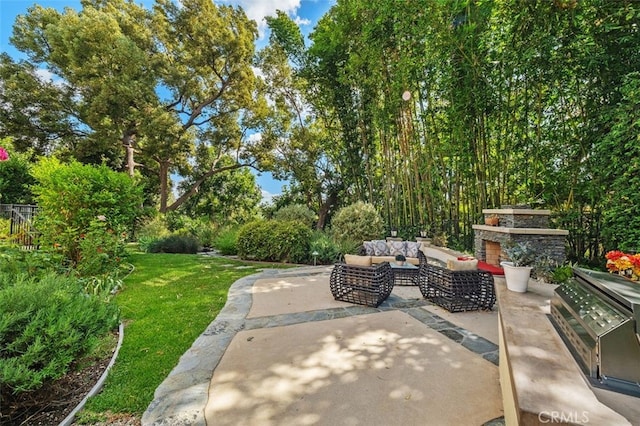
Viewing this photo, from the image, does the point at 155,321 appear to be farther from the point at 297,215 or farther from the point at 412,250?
the point at 297,215

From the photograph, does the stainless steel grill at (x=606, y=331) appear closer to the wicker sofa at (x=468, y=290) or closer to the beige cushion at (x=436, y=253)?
the wicker sofa at (x=468, y=290)

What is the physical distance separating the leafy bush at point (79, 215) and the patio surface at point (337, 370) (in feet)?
8.85

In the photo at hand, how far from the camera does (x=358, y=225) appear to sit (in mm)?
8086

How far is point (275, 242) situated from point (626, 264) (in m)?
6.54

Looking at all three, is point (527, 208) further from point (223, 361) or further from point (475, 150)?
point (223, 361)

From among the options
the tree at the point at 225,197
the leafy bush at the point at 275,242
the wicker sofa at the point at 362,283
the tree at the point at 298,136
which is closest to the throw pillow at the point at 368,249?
the leafy bush at the point at 275,242

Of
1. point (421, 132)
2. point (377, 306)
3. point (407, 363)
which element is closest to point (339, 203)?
point (421, 132)

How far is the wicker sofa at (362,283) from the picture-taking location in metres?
3.78

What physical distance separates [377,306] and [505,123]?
4.22 metres

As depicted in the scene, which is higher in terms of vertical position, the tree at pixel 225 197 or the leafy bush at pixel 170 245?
the tree at pixel 225 197

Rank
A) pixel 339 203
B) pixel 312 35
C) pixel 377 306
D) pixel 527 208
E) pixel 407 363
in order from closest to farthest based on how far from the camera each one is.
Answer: pixel 407 363 → pixel 377 306 → pixel 527 208 → pixel 312 35 → pixel 339 203

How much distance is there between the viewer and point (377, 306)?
12.4 ft

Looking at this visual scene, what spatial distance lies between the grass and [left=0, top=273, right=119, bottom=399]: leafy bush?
38 cm

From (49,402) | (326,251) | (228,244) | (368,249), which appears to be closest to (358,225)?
(326,251)
